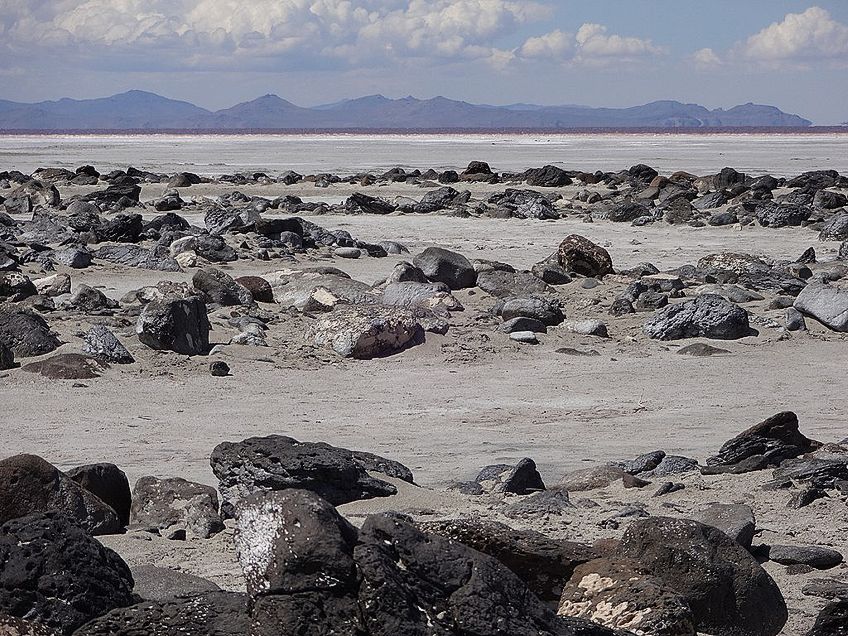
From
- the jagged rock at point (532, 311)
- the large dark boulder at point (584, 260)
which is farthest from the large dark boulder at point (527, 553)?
the large dark boulder at point (584, 260)

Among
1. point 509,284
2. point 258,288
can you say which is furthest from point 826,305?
point 258,288

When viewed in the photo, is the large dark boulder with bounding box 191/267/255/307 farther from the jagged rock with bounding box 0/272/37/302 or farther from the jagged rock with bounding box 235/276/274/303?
the jagged rock with bounding box 0/272/37/302

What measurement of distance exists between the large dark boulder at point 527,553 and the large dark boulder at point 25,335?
21.2 ft

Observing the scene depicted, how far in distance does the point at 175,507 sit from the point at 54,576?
2.17m

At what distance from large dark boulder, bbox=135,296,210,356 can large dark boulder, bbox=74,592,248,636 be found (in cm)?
654

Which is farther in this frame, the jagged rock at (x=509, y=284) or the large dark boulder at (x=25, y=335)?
the jagged rock at (x=509, y=284)

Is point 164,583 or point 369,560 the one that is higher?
point 369,560

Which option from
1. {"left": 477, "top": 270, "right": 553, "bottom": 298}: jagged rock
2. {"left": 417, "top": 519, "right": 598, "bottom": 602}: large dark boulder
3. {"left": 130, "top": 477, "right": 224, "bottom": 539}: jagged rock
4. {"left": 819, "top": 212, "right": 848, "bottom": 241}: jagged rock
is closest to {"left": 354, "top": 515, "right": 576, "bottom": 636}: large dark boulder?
{"left": 417, "top": 519, "right": 598, "bottom": 602}: large dark boulder

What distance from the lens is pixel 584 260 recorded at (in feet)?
45.6

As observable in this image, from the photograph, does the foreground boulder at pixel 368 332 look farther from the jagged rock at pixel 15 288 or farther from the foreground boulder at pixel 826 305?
the foreground boulder at pixel 826 305

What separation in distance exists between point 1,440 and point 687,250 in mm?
12190

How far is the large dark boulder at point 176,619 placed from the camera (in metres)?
3.12

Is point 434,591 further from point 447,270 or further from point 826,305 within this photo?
point 447,270

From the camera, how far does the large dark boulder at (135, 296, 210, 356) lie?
9.63 m
